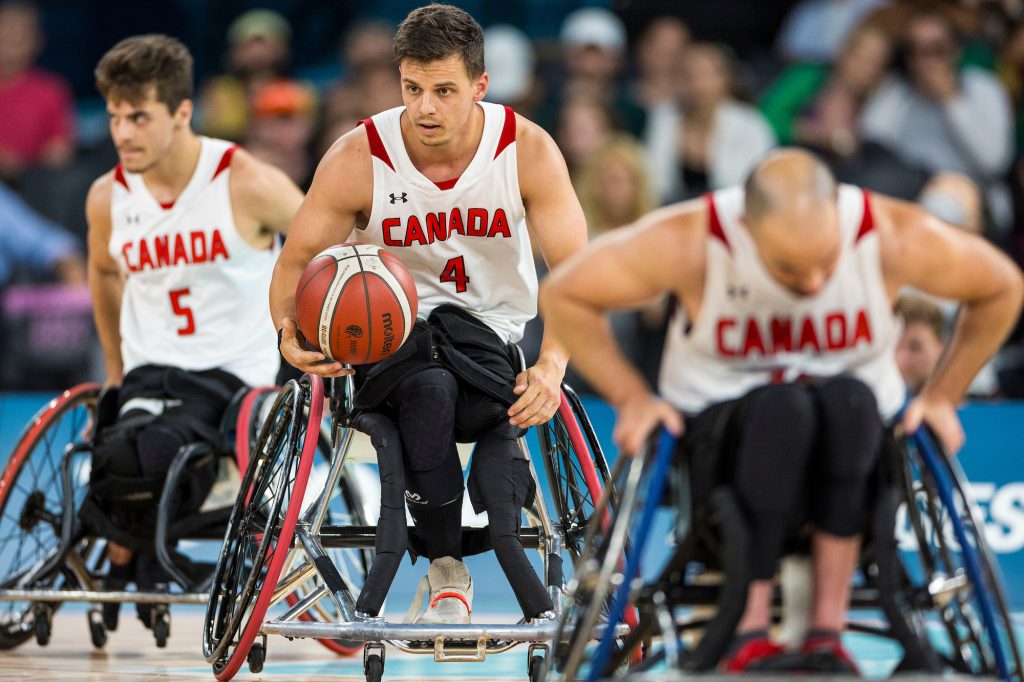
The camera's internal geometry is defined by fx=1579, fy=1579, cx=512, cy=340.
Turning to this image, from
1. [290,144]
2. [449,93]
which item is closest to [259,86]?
[290,144]

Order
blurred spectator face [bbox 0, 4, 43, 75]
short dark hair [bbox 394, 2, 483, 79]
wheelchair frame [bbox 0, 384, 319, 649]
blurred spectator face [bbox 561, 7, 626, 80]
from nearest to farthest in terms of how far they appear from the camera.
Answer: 1. short dark hair [bbox 394, 2, 483, 79]
2. wheelchair frame [bbox 0, 384, 319, 649]
3. blurred spectator face [bbox 561, 7, 626, 80]
4. blurred spectator face [bbox 0, 4, 43, 75]

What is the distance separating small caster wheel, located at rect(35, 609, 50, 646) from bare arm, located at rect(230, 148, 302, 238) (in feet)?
5.05

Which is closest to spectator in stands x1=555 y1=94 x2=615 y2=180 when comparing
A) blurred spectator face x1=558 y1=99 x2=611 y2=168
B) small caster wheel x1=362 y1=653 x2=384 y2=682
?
blurred spectator face x1=558 y1=99 x2=611 y2=168

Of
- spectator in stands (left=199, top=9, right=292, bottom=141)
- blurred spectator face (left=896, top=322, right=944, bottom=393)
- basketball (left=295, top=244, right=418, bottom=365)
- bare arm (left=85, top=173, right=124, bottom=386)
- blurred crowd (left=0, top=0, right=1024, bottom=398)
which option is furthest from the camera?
spectator in stands (left=199, top=9, right=292, bottom=141)

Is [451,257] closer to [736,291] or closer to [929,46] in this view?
[736,291]

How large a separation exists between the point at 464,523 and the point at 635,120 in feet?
17.0

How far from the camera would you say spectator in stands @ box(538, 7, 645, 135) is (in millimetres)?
9625

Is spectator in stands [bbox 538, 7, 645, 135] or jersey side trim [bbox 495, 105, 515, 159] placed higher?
spectator in stands [bbox 538, 7, 645, 135]

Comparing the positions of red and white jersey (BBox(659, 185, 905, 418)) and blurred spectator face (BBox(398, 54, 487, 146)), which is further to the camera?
blurred spectator face (BBox(398, 54, 487, 146))

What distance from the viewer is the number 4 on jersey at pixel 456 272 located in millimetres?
4719

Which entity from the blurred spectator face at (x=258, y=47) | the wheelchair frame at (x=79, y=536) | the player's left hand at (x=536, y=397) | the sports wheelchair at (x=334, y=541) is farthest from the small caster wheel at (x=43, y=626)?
the blurred spectator face at (x=258, y=47)

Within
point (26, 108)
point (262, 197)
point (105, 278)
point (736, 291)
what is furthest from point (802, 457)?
point (26, 108)

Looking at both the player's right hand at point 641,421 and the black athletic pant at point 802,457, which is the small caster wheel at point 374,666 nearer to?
the player's right hand at point 641,421

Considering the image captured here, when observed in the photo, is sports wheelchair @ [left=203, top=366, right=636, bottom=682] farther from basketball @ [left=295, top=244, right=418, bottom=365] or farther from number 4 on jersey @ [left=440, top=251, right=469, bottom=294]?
number 4 on jersey @ [left=440, top=251, right=469, bottom=294]
